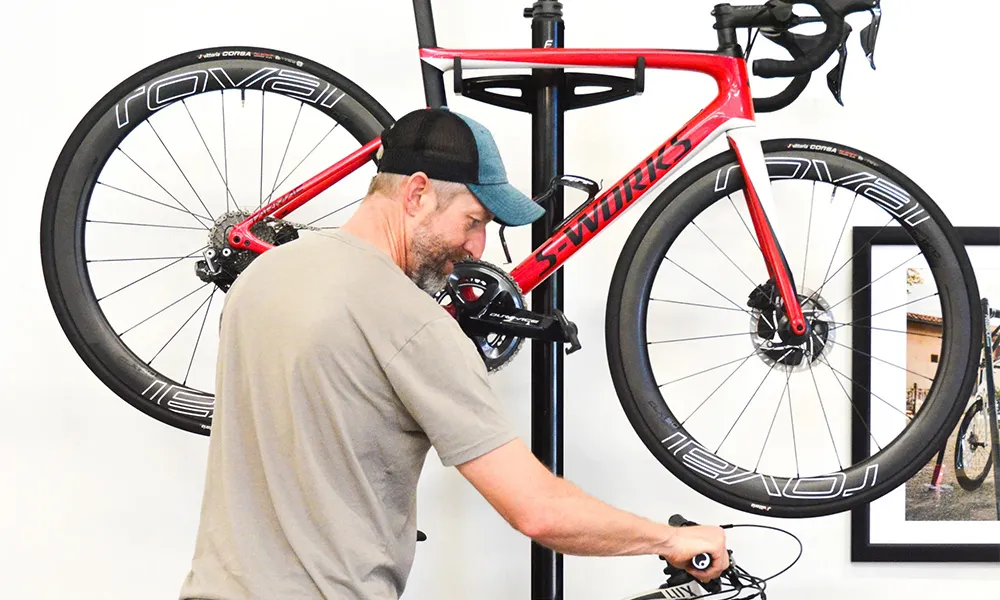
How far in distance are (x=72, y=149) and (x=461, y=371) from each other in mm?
998

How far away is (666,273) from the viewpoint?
80.1 inches

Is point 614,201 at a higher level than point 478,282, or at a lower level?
higher

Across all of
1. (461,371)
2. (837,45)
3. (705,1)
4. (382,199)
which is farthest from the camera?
(705,1)

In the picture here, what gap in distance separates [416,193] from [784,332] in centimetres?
78

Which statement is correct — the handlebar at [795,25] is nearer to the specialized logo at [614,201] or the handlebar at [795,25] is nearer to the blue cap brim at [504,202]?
the specialized logo at [614,201]

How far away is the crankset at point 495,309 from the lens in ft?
4.99

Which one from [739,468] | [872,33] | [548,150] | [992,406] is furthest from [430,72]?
[992,406]

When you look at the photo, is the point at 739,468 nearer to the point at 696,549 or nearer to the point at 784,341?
the point at 784,341

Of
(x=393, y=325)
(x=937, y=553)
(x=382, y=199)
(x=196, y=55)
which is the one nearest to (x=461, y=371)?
(x=393, y=325)

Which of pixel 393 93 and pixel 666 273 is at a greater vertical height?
pixel 393 93

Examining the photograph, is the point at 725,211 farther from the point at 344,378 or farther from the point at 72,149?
the point at 72,149

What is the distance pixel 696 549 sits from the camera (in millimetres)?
1162

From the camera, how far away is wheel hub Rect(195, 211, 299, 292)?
1639 millimetres

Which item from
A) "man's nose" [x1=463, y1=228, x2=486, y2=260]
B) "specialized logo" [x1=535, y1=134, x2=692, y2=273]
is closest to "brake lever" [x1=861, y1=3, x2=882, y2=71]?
"specialized logo" [x1=535, y1=134, x2=692, y2=273]
